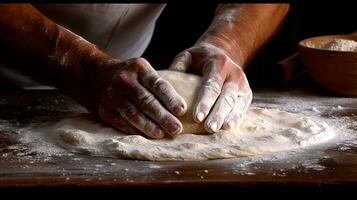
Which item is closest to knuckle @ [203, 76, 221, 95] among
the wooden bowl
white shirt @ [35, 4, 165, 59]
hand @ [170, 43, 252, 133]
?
hand @ [170, 43, 252, 133]

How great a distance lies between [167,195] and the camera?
3.67ft

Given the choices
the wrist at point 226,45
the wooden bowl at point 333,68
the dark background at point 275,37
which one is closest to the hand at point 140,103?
the wrist at point 226,45

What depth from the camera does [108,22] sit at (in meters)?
2.14

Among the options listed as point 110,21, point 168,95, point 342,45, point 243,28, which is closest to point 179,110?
point 168,95

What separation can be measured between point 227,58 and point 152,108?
28 cm

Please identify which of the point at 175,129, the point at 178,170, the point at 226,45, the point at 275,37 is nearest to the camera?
the point at 178,170

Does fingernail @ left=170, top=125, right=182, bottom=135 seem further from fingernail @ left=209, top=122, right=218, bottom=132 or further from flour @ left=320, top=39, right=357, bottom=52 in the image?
flour @ left=320, top=39, right=357, bottom=52

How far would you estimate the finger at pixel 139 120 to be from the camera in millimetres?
1375

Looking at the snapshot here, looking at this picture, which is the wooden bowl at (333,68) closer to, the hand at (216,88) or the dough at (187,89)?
the hand at (216,88)

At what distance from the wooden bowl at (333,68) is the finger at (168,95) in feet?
2.01

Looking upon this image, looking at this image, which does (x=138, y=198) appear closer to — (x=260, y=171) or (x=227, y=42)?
(x=260, y=171)

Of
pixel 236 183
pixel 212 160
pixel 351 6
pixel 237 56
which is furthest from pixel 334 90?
pixel 351 6

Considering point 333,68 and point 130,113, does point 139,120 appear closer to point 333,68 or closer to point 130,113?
point 130,113

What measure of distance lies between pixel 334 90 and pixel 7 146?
102 cm
